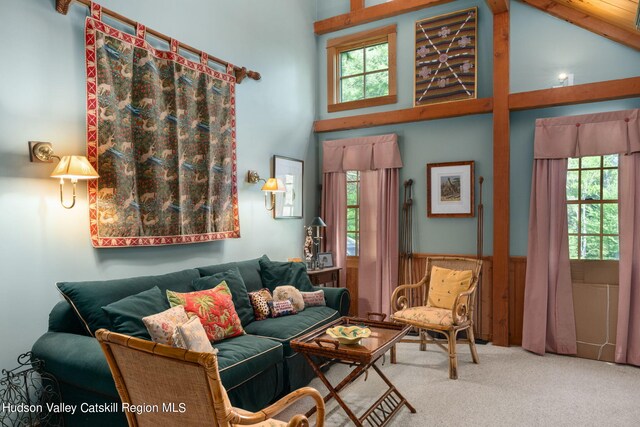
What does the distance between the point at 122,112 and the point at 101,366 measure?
5.89 ft

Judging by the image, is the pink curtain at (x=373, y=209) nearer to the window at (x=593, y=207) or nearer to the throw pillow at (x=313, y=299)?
the throw pillow at (x=313, y=299)

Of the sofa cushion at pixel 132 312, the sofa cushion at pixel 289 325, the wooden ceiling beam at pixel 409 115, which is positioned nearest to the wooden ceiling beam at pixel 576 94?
the wooden ceiling beam at pixel 409 115

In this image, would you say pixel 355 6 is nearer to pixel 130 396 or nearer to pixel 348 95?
pixel 348 95

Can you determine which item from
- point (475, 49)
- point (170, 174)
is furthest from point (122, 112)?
point (475, 49)

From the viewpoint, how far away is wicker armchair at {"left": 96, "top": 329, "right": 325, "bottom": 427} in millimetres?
1462

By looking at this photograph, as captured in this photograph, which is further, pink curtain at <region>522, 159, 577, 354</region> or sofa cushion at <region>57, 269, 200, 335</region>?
pink curtain at <region>522, 159, 577, 354</region>

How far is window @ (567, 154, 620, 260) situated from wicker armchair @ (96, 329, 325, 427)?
3.62 metres

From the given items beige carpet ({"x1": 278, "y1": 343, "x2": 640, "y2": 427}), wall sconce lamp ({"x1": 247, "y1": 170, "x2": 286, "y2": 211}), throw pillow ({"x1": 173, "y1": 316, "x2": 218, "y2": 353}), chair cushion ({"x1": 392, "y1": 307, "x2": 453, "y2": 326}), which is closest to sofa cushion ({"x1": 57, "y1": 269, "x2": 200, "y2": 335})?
throw pillow ({"x1": 173, "y1": 316, "x2": 218, "y2": 353})

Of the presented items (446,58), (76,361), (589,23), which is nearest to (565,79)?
(589,23)

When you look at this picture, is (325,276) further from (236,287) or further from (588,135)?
(588,135)

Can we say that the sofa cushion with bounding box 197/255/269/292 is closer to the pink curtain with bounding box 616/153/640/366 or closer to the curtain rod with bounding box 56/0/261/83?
the curtain rod with bounding box 56/0/261/83

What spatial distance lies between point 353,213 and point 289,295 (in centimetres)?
192

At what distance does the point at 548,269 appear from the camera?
13.7 feet

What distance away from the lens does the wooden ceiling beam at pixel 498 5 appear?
13.4 ft
